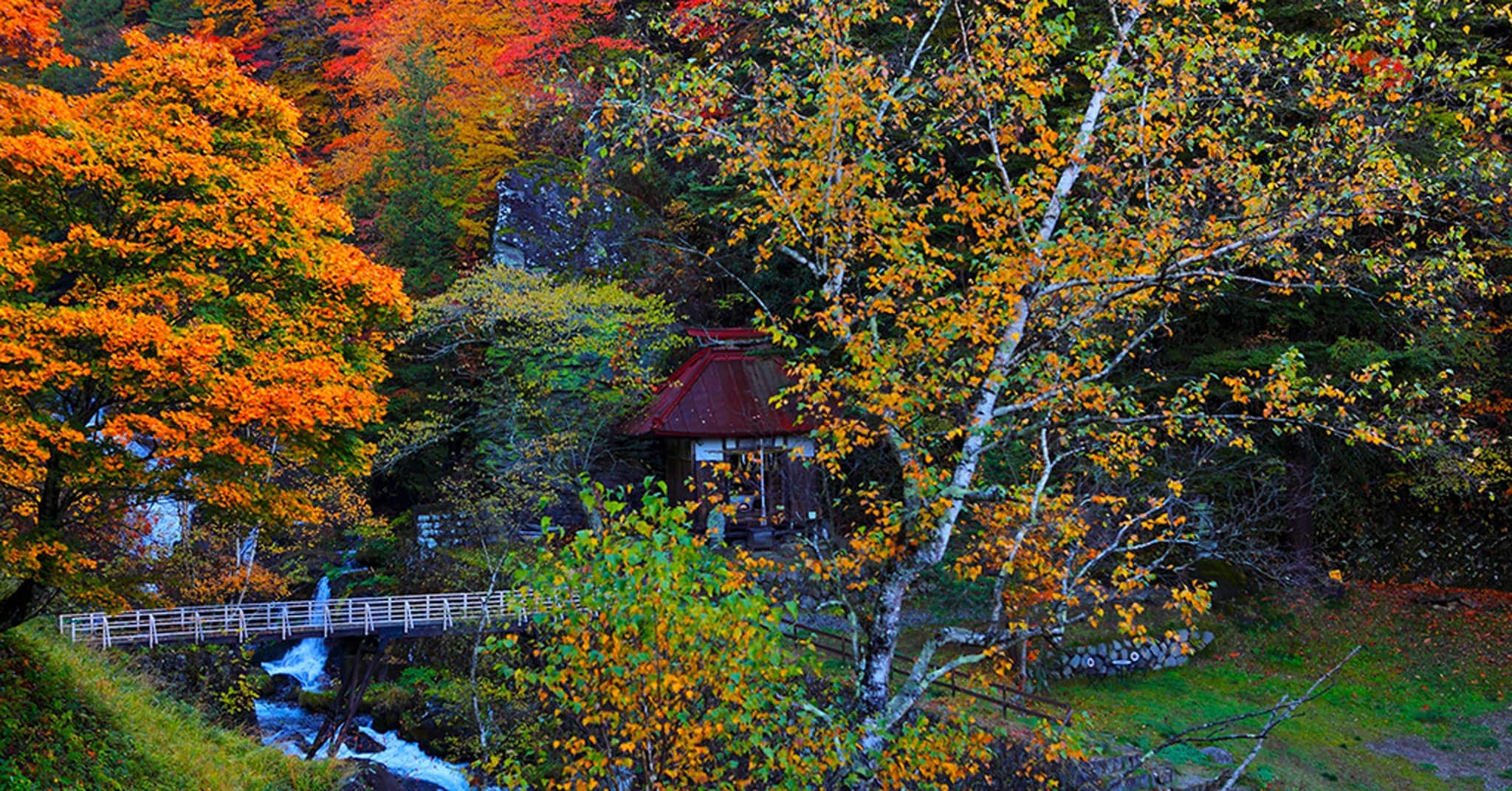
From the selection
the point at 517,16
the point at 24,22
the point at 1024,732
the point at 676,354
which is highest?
the point at 517,16

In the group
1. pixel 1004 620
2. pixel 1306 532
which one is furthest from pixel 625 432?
pixel 1306 532

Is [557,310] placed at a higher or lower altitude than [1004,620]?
→ higher

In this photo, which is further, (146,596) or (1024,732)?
(1024,732)

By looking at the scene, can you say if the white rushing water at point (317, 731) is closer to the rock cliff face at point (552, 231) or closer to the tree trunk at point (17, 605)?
the tree trunk at point (17, 605)

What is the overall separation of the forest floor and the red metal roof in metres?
8.99

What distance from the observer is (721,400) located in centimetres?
2330

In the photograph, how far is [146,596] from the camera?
395 inches

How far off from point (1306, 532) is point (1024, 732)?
32.0ft

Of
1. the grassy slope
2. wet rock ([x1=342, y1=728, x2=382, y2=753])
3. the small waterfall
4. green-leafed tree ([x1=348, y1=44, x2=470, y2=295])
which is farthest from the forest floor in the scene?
green-leafed tree ([x1=348, y1=44, x2=470, y2=295])

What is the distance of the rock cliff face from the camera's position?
25547 millimetres

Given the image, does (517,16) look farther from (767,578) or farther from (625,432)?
(767,578)

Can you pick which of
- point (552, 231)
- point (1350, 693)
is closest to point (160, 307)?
point (552, 231)

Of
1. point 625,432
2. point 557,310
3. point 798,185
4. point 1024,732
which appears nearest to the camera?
point 798,185

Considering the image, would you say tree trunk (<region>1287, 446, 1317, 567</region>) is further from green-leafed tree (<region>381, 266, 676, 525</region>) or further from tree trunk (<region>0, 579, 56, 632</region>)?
tree trunk (<region>0, 579, 56, 632</region>)
